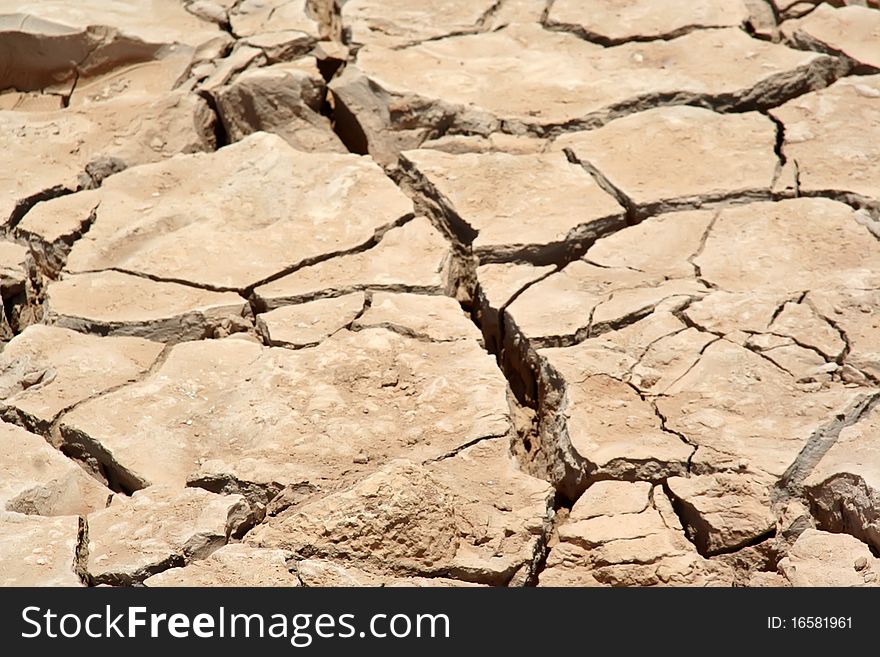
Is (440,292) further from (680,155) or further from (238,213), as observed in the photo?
(680,155)

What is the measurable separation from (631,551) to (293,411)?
82 centimetres

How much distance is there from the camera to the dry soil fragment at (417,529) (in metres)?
2.38

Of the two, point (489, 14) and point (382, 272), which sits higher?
point (489, 14)

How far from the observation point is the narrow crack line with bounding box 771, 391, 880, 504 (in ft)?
A: 8.36

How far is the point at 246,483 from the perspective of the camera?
2.55m

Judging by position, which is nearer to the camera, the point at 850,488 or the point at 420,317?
the point at 850,488

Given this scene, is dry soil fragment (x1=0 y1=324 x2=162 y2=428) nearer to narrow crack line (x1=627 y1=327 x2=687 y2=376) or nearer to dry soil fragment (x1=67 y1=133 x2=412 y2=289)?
dry soil fragment (x1=67 y1=133 x2=412 y2=289)

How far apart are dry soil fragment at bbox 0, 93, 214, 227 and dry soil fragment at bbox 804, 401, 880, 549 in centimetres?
229

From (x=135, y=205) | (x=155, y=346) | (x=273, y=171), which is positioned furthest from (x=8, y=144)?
(x=155, y=346)

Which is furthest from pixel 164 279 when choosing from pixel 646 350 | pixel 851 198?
pixel 851 198

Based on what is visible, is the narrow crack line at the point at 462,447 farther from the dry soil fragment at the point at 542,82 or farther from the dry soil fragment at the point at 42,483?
the dry soil fragment at the point at 542,82

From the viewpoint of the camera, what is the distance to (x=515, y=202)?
11.6 ft

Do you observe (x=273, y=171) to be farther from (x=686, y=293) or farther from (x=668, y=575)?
(x=668, y=575)

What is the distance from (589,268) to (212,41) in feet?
5.99
